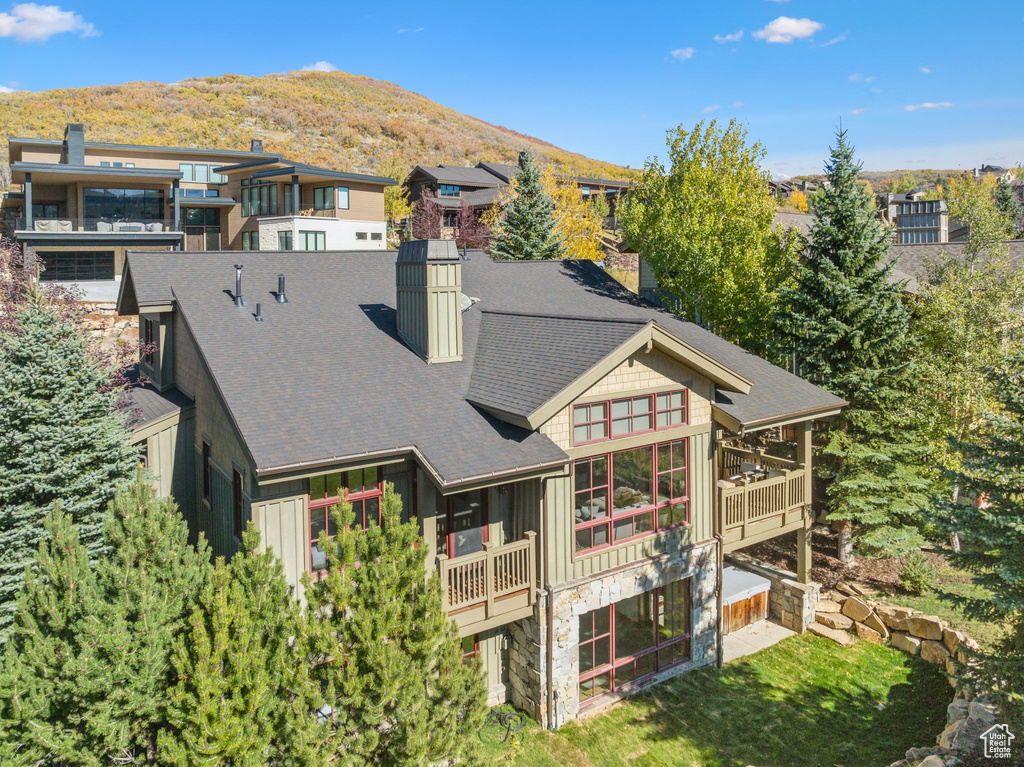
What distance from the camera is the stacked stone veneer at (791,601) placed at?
1575 centimetres

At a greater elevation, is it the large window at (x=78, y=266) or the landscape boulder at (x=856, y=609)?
the large window at (x=78, y=266)

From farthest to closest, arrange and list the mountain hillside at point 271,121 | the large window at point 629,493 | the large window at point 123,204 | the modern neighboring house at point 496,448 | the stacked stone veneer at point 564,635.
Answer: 1. the mountain hillside at point 271,121
2. the large window at point 123,204
3. the large window at point 629,493
4. the stacked stone veneer at point 564,635
5. the modern neighboring house at point 496,448

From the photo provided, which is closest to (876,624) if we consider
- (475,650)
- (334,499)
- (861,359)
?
(861,359)

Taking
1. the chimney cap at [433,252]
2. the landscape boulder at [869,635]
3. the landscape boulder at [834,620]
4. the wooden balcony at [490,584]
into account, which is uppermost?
the chimney cap at [433,252]

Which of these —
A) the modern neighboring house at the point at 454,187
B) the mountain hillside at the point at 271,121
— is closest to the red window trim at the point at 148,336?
the modern neighboring house at the point at 454,187

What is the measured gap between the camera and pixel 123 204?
35781 millimetres

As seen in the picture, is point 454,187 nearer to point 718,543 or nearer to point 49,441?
point 718,543

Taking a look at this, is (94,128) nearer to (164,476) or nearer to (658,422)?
(164,476)

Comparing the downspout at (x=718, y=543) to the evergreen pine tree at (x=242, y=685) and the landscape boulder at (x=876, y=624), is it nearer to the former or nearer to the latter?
the landscape boulder at (x=876, y=624)

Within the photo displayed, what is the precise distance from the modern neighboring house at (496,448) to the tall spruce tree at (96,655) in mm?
1962

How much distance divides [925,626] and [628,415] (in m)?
8.28

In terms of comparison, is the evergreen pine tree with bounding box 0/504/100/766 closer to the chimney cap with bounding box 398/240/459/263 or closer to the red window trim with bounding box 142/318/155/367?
the chimney cap with bounding box 398/240/459/263

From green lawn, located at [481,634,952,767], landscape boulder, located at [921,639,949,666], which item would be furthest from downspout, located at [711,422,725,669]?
landscape boulder, located at [921,639,949,666]

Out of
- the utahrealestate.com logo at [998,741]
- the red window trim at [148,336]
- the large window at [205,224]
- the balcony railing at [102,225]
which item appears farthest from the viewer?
the large window at [205,224]
